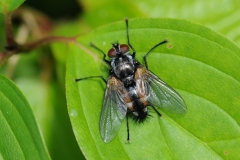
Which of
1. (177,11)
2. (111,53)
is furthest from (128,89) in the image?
(177,11)

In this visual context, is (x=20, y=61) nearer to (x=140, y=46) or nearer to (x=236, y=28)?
(x=140, y=46)

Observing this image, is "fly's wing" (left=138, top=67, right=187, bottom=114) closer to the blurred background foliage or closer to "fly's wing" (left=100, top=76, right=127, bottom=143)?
"fly's wing" (left=100, top=76, right=127, bottom=143)

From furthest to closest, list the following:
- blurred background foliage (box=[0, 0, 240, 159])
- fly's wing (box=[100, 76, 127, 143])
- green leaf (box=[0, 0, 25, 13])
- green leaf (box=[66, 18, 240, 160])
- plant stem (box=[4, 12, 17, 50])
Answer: blurred background foliage (box=[0, 0, 240, 159])
plant stem (box=[4, 12, 17, 50])
green leaf (box=[0, 0, 25, 13])
fly's wing (box=[100, 76, 127, 143])
green leaf (box=[66, 18, 240, 160])

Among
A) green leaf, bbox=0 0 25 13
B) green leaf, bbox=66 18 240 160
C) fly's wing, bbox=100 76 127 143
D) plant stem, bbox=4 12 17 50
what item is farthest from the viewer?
plant stem, bbox=4 12 17 50

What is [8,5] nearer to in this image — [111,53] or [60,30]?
[111,53]

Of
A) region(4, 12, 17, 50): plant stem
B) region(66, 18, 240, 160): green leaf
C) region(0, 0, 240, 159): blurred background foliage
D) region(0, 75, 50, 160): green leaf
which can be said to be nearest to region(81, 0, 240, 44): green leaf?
region(0, 0, 240, 159): blurred background foliage

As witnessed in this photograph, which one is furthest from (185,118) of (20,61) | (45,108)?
(20,61)

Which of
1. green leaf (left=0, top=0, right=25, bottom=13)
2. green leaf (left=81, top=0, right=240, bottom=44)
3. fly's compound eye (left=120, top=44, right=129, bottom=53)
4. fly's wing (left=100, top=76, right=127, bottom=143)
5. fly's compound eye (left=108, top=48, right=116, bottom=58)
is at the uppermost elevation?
green leaf (left=0, top=0, right=25, bottom=13)

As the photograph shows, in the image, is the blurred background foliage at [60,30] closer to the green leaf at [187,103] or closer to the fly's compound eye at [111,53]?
the fly's compound eye at [111,53]

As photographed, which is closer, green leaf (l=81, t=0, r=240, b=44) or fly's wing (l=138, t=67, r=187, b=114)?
fly's wing (l=138, t=67, r=187, b=114)
